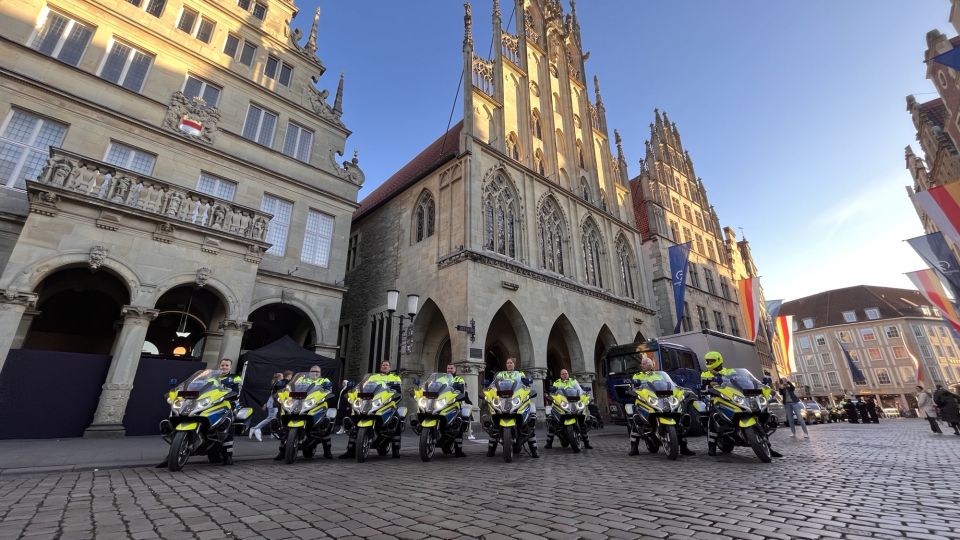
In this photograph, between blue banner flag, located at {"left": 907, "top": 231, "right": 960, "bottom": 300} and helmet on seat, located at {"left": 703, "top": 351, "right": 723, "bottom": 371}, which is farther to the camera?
blue banner flag, located at {"left": 907, "top": 231, "right": 960, "bottom": 300}

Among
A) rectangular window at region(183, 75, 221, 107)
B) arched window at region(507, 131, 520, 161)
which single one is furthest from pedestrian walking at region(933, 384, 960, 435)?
rectangular window at region(183, 75, 221, 107)

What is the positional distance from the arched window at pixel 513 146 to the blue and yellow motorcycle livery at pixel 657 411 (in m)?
14.9

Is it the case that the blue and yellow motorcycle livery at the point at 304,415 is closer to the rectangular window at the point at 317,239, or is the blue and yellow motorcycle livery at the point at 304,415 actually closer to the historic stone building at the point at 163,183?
the historic stone building at the point at 163,183

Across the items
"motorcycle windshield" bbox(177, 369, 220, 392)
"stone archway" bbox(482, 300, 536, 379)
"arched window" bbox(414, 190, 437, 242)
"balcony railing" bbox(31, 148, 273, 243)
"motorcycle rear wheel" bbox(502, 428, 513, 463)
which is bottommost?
"motorcycle rear wheel" bbox(502, 428, 513, 463)

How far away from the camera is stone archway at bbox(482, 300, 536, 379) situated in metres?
16.3

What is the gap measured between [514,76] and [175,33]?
49.7 ft

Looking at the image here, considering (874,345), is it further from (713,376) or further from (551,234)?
(713,376)

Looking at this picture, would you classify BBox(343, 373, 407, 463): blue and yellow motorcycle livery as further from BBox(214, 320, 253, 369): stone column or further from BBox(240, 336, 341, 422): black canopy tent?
BBox(214, 320, 253, 369): stone column

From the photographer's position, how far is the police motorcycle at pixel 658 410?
6.75 meters

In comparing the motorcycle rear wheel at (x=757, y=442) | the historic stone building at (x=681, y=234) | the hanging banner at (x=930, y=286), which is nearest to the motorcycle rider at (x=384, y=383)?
the motorcycle rear wheel at (x=757, y=442)

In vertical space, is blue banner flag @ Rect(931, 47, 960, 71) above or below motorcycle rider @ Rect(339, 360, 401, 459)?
above

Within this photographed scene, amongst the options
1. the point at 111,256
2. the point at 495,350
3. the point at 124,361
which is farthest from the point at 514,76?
the point at 124,361

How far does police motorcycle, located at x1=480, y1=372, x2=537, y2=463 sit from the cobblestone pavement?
0.96 m

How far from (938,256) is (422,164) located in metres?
27.4
